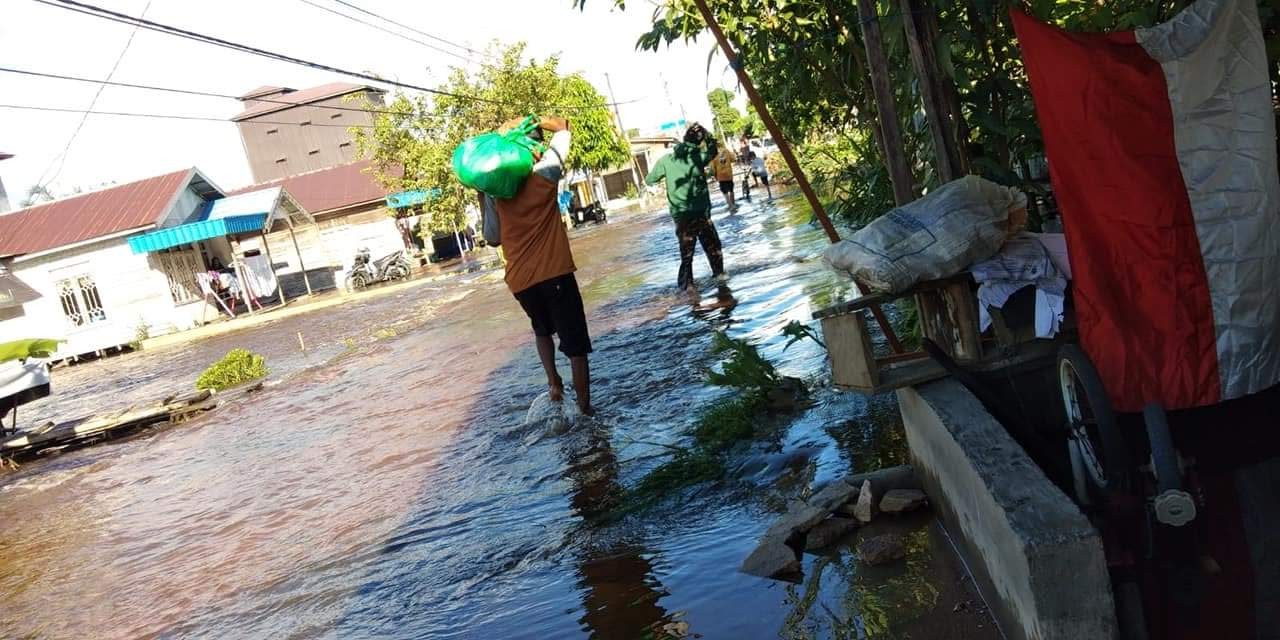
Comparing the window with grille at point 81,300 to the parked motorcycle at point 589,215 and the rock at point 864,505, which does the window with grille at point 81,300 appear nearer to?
the parked motorcycle at point 589,215

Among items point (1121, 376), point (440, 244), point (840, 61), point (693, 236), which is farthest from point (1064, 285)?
point (440, 244)

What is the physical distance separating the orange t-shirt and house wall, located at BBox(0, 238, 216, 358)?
26.0 meters

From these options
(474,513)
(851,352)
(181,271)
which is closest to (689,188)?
(474,513)

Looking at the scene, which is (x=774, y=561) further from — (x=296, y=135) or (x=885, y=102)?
(x=296, y=135)

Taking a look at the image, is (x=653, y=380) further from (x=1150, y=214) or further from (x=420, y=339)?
(x=420, y=339)

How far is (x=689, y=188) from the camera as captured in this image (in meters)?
11.4

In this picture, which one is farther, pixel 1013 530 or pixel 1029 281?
pixel 1029 281

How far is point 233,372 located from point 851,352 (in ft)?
39.6

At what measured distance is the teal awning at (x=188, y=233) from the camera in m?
28.9

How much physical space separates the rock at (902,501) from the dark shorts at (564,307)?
294 centimetres

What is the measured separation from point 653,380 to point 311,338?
532 inches

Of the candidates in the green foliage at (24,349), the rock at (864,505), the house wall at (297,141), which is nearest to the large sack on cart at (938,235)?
the rock at (864,505)

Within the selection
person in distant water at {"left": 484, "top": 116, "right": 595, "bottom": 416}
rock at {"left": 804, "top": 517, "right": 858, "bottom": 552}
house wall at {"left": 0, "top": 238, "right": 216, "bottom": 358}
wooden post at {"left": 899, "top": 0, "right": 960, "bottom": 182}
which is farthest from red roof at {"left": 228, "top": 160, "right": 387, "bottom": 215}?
rock at {"left": 804, "top": 517, "right": 858, "bottom": 552}

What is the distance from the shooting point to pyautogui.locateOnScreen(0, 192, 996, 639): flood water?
3.73m
